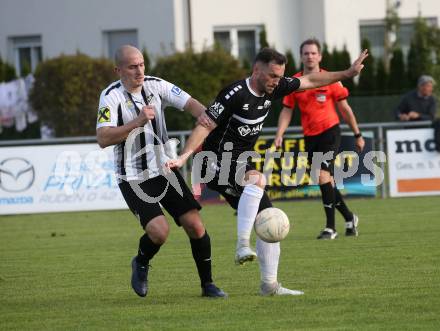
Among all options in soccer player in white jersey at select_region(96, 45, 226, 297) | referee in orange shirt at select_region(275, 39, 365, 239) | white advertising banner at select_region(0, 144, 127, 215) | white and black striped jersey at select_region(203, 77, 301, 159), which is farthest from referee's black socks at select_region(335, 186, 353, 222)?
white advertising banner at select_region(0, 144, 127, 215)

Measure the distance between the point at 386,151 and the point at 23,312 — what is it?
12.5 meters

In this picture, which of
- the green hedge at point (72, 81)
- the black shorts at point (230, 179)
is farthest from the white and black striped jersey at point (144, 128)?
the green hedge at point (72, 81)

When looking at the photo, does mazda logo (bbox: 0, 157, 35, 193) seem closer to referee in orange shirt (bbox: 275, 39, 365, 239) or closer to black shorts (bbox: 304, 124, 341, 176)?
referee in orange shirt (bbox: 275, 39, 365, 239)

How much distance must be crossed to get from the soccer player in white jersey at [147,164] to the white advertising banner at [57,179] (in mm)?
10457

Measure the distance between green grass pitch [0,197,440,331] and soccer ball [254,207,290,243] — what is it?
0.47 meters

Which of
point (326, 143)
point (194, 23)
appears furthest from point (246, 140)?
point (194, 23)

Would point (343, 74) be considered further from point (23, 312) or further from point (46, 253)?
point (46, 253)

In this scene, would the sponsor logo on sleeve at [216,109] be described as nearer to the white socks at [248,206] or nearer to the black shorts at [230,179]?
the black shorts at [230,179]

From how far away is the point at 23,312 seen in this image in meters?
8.49

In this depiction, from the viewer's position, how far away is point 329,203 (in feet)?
44.8

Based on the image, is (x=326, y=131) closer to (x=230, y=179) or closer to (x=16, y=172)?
(x=230, y=179)

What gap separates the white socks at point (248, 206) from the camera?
8.91 meters

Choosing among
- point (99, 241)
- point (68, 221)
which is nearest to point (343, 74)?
point (99, 241)

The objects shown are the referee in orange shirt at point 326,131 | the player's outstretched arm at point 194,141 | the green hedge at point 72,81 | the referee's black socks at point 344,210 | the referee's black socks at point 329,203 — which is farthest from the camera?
the green hedge at point 72,81
